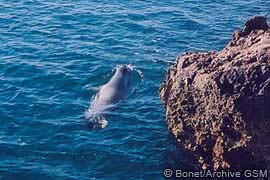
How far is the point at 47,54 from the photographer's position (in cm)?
2936

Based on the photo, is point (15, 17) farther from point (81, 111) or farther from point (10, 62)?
point (81, 111)

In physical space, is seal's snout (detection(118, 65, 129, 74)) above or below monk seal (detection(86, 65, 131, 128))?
above

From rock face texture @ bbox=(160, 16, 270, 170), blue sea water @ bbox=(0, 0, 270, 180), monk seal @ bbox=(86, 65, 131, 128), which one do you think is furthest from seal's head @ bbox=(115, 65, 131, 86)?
rock face texture @ bbox=(160, 16, 270, 170)

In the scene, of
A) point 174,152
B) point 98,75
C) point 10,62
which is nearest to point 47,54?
point 10,62

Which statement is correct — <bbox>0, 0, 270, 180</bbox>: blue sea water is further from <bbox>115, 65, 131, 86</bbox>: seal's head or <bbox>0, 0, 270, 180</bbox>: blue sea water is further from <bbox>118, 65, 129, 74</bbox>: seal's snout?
<bbox>118, 65, 129, 74</bbox>: seal's snout

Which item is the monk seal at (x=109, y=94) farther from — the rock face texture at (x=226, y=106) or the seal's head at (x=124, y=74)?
the rock face texture at (x=226, y=106)

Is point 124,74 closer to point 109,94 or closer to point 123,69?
point 123,69

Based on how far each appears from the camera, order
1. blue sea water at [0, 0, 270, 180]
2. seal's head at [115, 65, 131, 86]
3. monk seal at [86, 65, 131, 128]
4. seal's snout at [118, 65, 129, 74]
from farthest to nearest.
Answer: seal's snout at [118, 65, 129, 74], seal's head at [115, 65, 131, 86], monk seal at [86, 65, 131, 128], blue sea water at [0, 0, 270, 180]

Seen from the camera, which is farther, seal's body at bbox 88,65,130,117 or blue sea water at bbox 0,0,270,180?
seal's body at bbox 88,65,130,117

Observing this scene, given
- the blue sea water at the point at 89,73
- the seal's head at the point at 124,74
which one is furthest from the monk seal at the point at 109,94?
the blue sea water at the point at 89,73

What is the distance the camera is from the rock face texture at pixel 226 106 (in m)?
18.3

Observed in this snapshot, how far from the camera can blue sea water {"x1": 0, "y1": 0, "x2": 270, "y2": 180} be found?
2073 cm

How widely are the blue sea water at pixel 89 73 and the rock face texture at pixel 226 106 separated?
1.23 meters

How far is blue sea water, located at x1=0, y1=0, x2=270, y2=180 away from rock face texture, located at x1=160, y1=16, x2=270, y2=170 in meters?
1.23
